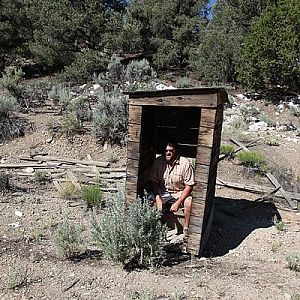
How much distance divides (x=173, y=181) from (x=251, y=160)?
14.8 feet

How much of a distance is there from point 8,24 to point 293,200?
1820 cm

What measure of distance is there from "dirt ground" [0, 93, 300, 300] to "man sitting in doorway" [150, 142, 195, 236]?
0.60 metres

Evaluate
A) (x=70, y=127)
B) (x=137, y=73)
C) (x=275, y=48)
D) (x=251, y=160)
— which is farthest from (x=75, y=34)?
(x=251, y=160)

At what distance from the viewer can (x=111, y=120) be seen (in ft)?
34.6

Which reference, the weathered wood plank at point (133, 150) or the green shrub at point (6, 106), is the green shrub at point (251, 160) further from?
the green shrub at point (6, 106)

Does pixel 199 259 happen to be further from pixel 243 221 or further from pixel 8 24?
pixel 8 24

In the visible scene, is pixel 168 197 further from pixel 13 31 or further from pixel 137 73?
pixel 13 31

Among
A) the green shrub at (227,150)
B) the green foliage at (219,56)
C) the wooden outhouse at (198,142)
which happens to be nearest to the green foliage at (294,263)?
the wooden outhouse at (198,142)

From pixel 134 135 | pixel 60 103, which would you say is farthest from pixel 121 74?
pixel 134 135

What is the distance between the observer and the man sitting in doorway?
5309 mm

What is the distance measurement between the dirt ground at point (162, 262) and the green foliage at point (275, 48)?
955cm

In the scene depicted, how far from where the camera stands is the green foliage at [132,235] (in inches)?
178

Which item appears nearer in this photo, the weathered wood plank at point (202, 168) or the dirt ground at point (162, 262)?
the dirt ground at point (162, 262)

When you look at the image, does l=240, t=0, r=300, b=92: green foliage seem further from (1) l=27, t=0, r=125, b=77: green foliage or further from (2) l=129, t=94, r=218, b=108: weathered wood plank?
(2) l=129, t=94, r=218, b=108: weathered wood plank
